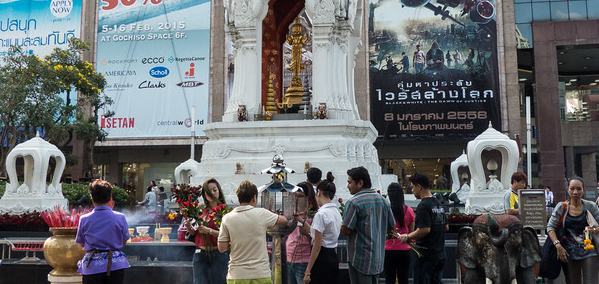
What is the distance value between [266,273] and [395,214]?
205 cm

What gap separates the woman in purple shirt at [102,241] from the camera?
507 cm

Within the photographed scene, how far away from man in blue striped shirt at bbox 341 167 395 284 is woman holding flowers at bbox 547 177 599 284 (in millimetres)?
2202

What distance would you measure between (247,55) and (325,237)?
8.12 m

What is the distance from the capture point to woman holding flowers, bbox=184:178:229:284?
573 cm

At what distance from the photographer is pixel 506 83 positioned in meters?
29.7

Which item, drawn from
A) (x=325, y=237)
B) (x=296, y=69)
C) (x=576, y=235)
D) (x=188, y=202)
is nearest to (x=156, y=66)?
(x=296, y=69)

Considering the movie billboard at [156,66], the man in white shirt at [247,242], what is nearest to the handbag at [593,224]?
the man in white shirt at [247,242]

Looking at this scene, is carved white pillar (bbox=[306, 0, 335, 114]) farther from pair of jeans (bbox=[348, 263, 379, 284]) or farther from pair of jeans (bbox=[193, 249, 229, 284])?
pair of jeans (bbox=[348, 263, 379, 284])

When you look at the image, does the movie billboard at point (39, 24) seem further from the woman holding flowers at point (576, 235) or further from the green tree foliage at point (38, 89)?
the woman holding flowers at point (576, 235)

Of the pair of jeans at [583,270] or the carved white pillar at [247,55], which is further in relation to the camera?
the carved white pillar at [247,55]

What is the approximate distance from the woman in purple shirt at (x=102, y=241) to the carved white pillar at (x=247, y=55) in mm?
7611

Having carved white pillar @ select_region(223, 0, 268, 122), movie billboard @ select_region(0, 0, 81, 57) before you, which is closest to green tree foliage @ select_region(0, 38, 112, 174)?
movie billboard @ select_region(0, 0, 81, 57)

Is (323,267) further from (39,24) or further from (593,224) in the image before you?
(39,24)

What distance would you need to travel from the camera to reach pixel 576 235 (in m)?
6.18
